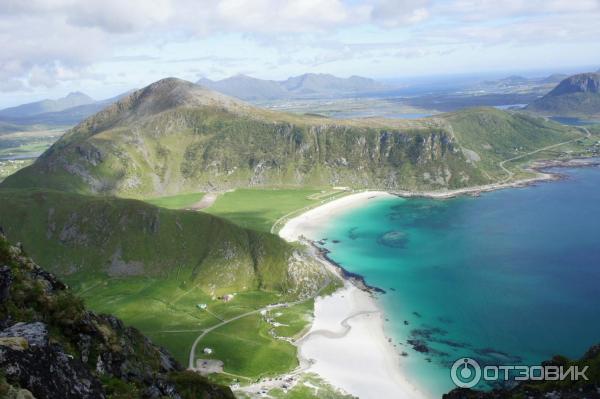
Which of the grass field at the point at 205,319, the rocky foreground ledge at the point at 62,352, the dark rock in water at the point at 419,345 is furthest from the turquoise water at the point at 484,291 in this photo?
the rocky foreground ledge at the point at 62,352

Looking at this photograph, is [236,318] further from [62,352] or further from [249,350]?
[62,352]

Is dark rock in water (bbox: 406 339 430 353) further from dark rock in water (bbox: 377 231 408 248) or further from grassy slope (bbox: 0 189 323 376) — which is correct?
dark rock in water (bbox: 377 231 408 248)

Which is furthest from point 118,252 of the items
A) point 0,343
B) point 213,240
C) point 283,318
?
point 0,343

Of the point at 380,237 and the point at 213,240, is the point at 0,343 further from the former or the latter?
the point at 380,237

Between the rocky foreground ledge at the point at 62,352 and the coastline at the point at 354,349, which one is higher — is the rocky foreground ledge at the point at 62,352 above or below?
above

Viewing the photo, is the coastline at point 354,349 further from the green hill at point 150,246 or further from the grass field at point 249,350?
the green hill at point 150,246

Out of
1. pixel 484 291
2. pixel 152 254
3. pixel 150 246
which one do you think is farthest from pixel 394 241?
pixel 150 246
